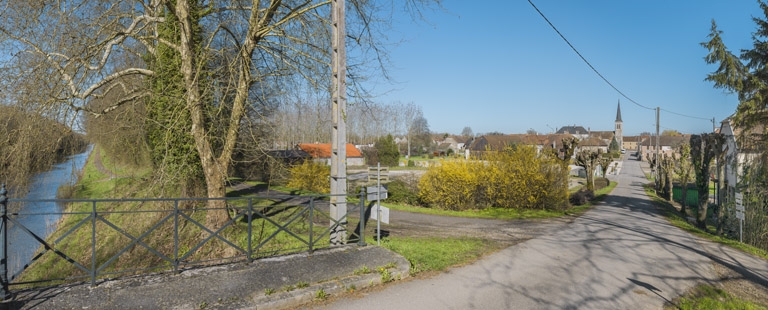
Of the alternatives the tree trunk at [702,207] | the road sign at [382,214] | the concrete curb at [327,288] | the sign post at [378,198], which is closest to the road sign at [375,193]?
the sign post at [378,198]

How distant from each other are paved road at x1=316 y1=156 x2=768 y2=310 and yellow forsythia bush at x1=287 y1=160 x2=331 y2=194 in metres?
13.8

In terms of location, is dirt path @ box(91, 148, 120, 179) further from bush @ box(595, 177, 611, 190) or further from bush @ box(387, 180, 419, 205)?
bush @ box(595, 177, 611, 190)

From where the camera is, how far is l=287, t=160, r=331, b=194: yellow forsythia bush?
70.7 feet

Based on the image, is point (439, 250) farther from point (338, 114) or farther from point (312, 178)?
point (312, 178)

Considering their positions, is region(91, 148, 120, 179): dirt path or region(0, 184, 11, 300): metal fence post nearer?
region(0, 184, 11, 300): metal fence post

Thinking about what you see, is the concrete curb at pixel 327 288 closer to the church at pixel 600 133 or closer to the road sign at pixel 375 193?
the road sign at pixel 375 193

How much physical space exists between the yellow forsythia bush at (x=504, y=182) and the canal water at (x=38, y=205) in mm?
12052

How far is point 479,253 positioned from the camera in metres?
7.66

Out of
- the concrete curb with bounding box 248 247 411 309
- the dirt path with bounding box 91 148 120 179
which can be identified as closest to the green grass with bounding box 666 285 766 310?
the concrete curb with bounding box 248 247 411 309

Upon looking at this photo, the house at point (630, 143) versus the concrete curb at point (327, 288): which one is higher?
the house at point (630, 143)

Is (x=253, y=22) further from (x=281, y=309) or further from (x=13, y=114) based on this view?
(x=281, y=309)

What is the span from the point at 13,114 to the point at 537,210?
15097 mm

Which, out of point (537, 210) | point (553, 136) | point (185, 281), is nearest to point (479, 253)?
point (185, 281)

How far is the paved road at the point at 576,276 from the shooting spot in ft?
17.3
